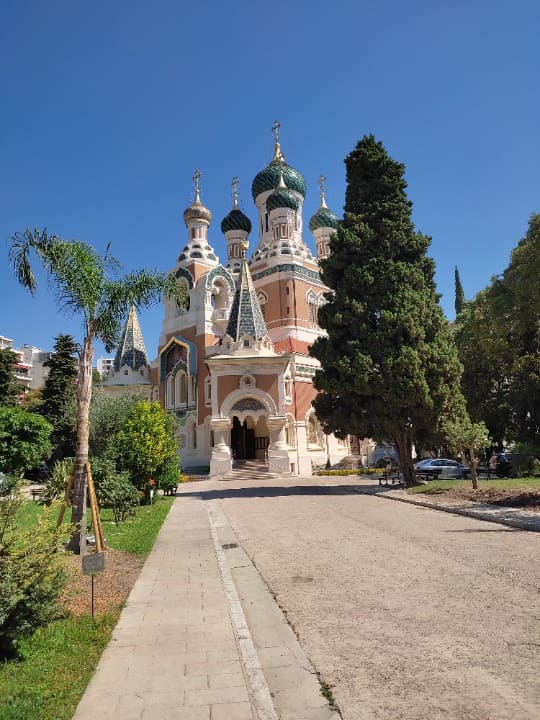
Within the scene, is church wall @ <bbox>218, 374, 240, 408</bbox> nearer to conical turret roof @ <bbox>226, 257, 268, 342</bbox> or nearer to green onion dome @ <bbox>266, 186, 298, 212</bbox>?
conical turret roof @ <bbox>226, 257, 268, 342</bbox>

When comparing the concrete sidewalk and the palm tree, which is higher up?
the palm tree

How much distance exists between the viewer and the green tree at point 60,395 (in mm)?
33250

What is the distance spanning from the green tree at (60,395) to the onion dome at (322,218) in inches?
889

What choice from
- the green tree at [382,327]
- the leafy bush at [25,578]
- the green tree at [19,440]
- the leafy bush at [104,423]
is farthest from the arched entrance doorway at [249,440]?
the leafy bush at [25,578]

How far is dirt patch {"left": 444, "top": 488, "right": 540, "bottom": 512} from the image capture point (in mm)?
12375

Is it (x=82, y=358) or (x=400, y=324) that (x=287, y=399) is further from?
(x=82, y=358)

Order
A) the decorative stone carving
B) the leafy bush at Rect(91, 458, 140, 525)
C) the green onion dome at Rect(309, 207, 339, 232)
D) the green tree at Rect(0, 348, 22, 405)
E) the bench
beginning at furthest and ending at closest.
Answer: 1. the green onion dome at Rect(309, 207, 339, 232)
2. the green tree at Rect(0, 348, 22, 405)
3. the decorative stone carving
4. the bench
5. the leafy bush at Rect(91, 458, 140, 525)

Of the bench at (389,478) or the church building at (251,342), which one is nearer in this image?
the bench at (389,478)

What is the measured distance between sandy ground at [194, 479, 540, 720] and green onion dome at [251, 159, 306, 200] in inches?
1399

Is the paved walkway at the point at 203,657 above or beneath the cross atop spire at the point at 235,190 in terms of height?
beneath

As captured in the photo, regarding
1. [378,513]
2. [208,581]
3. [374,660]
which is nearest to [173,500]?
[378,513]

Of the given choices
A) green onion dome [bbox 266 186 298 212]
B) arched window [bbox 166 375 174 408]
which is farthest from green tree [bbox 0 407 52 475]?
green onion dome [bbox 266 186 298 212]

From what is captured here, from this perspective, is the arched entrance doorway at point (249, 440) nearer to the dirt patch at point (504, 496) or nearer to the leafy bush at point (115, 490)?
the dirt patch at point (504, 496)

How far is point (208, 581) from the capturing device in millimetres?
6750
